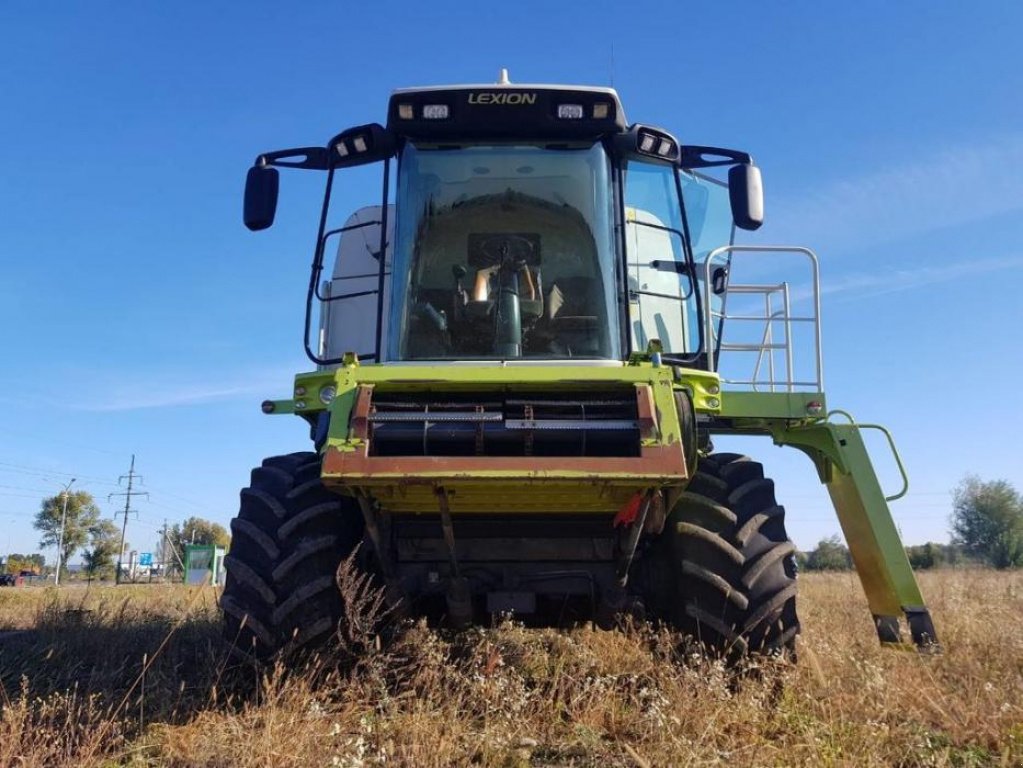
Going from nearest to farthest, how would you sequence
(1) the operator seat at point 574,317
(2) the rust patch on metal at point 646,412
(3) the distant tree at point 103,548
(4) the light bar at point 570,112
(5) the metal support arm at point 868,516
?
(2) the rust patch on metal at point 646,412 < (1) the operator seat at point 574,317 < (4) the light bar at point 570,112 < (5) the metal support arm at point 868,516 < (3) the distant tree at point 103,548

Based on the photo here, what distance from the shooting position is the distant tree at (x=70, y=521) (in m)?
61.3

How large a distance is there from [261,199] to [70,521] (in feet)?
216

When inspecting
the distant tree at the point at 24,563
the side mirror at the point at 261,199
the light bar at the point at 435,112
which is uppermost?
the light bar at the point at 435,112

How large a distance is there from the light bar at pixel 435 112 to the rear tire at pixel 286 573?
226 cm

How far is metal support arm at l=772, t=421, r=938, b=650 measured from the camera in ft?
17.8

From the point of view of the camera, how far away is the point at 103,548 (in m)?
63.0

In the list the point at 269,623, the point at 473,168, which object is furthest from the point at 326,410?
the point at 473,168

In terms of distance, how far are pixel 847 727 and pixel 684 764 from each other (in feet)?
3.04

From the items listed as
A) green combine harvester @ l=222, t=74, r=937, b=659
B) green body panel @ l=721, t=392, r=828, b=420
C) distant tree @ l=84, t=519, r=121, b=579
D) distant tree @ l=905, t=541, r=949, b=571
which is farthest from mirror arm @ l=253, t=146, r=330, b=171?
distant tree @ l=84, t=519, r=121, b=579

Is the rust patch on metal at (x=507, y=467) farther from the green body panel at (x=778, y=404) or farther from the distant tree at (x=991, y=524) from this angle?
the distant tree at (x=991, y=524)

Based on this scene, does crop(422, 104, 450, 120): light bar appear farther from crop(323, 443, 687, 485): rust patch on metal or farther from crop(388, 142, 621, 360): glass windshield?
crop(323, 443, 687, 485): rust patch on metal

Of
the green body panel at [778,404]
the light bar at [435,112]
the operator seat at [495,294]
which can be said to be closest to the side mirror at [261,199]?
the light bar at [435,112]

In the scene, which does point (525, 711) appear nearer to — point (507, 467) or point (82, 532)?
point (507, 467)

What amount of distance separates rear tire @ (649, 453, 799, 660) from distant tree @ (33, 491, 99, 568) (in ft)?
216
